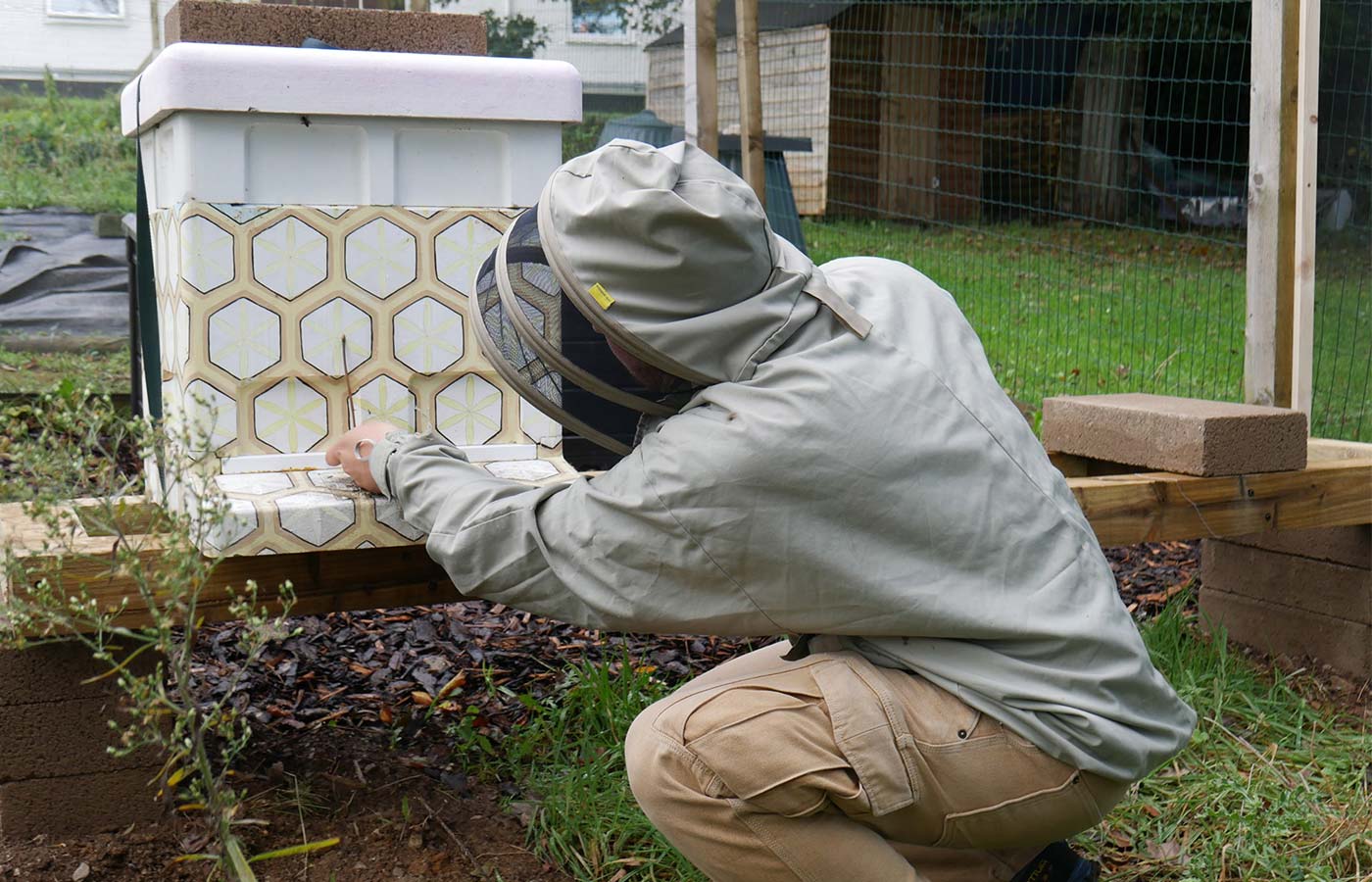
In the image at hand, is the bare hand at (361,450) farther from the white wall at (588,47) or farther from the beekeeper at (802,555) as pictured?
the white wall at (588,47)

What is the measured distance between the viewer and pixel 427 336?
9.25 feet

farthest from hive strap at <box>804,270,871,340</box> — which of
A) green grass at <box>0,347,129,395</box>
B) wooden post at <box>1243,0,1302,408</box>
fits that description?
green grass at <box>0,347,129,395</box>

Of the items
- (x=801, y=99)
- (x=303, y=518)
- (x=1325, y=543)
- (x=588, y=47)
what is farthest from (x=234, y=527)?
(x=801, y=99)

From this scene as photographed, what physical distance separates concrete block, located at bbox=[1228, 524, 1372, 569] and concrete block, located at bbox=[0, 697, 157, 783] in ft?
9.88

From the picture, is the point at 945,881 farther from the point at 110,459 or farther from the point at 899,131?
the point at 899,131

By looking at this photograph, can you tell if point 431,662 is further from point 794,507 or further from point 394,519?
point 794,507

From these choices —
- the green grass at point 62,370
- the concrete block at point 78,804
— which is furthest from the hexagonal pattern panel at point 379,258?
the green grass at point 62,370

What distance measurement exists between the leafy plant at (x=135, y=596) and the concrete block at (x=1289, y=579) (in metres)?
2.74

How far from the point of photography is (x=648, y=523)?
212cm

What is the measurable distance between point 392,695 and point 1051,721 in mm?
2086

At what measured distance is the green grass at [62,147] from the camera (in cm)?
849

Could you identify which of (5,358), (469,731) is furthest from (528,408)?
(5,358)

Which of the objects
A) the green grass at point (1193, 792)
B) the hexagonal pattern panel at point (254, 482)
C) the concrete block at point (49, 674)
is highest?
the hexagonal pattern panel at point (254, 482)

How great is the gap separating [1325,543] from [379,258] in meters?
2.75
